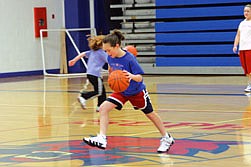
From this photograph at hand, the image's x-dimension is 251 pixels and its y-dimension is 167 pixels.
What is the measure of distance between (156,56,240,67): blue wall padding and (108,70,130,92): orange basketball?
14858 mm

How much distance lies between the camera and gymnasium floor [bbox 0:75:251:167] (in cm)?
796

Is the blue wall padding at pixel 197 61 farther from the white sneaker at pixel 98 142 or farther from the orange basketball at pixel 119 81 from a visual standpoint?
the white sneaker at pixel 98 142

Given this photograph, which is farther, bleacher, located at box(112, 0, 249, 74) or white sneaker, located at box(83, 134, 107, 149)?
bleacher, located at box(112, 0, 249, 74)

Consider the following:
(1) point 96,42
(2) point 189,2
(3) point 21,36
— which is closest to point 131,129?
(1) point 96,42

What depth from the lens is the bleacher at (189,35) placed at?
23.3m

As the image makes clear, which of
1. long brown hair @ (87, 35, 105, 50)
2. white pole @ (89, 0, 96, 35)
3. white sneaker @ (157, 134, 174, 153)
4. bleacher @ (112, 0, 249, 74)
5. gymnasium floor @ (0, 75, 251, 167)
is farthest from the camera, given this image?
white pole @ (89, 0, 96, 35)

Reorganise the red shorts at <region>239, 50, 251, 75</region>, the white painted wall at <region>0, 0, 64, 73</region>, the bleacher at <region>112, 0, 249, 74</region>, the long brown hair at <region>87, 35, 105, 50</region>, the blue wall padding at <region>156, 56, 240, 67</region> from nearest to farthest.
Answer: the long brown hair at <region>87, 35, 105, 50</region> < the red shorts at <region>239, 50, 251, 75</region> < the blue wall padding at <region>156, 56, 240, 67</region> < the bleacher at <region>112, 0, 249, 74</region> < the white painted wall at <region>0, 0, 64, 73</region>

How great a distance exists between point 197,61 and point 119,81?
15.6m

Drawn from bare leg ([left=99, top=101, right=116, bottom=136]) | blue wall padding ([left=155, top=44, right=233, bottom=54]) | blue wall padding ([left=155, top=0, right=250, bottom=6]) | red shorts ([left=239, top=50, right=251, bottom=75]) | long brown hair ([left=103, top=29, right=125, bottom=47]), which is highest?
long brown hair ([left=103, top=29, right=125, bottom=47])

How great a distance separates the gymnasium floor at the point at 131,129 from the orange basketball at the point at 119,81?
2.52 ft

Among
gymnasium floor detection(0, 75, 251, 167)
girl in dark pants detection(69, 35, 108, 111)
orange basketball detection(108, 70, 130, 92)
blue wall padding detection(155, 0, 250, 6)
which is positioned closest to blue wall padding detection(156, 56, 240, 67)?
blue wall padding detection(155, 0, 250, 6)

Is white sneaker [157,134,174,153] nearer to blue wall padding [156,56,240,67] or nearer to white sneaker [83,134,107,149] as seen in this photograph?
white sneaker [83,134,107,149]

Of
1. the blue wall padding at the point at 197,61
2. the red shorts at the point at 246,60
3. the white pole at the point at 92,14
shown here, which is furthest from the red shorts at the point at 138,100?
the white pole at the point at 92,14

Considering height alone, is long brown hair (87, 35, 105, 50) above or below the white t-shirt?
above
